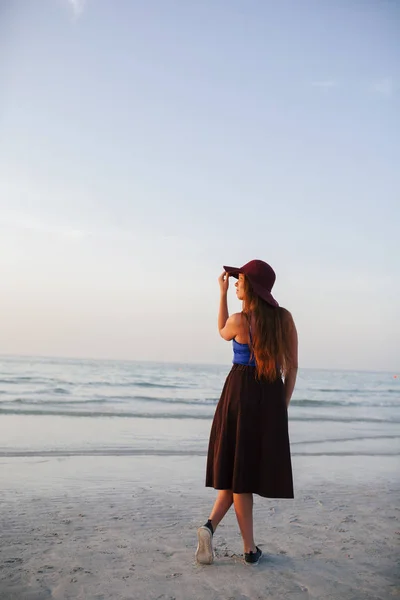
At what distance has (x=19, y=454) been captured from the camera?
725cm

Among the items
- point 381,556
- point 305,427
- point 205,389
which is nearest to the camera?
point 381,556

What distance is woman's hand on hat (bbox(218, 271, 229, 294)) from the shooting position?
371cm

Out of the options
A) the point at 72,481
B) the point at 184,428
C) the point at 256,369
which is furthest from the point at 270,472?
the point at 184,428

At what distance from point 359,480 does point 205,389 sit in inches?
719

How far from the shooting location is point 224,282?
3.72m

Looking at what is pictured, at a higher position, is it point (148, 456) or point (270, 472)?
point (270, 472)

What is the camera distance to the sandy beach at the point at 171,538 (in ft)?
10.1

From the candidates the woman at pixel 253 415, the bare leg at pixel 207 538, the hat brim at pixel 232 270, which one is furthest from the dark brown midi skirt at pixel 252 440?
the hat brim at pixel 232 270

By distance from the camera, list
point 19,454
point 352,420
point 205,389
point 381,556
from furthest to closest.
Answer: point 205,389
point 352,420
point 19,454
point 381,556

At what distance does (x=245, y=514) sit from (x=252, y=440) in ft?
1.50

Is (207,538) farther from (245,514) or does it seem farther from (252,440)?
(252,440)

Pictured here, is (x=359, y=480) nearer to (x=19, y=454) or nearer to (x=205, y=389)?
(x=19, y=454)

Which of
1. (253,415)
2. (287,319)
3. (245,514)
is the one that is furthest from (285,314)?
(245,514)

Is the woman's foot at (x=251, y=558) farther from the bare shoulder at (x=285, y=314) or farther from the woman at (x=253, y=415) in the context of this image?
the bare shoulder at (x=285, y=314)
